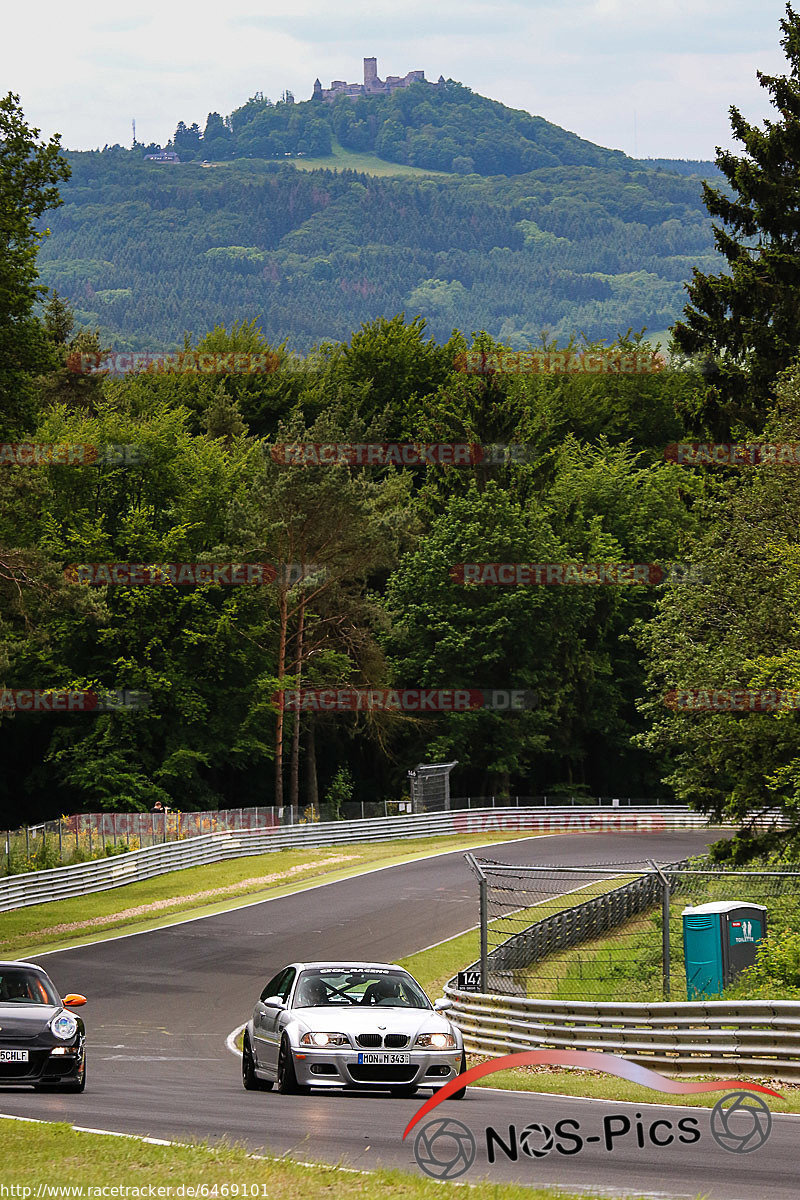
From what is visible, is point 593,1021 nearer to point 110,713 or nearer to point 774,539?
point 774,539

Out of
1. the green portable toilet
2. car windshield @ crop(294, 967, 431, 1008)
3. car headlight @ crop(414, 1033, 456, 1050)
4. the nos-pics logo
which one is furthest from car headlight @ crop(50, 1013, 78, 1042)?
the green portable toilet

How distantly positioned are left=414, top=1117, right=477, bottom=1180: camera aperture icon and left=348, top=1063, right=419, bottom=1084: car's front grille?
4.31 ft

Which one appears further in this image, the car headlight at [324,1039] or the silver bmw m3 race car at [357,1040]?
the car headlight at [324,1039]

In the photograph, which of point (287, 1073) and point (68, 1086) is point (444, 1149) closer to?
point (287, 1073)

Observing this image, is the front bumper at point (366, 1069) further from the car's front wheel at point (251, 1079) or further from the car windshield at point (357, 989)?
the car's front wheel at point (251, 1079)

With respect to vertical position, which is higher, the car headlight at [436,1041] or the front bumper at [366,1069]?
the car headlight at [436,1041]

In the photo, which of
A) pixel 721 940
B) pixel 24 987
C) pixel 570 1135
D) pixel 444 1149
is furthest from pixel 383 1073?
pixel 721 940

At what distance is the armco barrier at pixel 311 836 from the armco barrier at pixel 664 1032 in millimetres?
24934

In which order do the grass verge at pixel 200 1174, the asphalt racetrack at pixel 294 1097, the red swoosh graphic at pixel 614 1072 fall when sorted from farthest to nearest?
the red swoosh graphic at pixel 614 1072, the asphalt racetrack at pixel 294 1097, the grass verge at pixel 200 1174

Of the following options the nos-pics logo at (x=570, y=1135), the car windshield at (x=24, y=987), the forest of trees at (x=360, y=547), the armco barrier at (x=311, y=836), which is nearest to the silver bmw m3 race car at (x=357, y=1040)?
the nos-pics logo at (x=570, y=1135)

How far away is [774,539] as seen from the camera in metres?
29.2

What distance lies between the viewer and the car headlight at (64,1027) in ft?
45.4

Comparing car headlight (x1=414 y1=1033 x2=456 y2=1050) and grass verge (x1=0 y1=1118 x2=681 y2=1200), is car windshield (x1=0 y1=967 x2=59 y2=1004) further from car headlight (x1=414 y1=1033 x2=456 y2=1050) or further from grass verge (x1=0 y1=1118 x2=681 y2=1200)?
grass verge (x1=0 y1=1118 x2=681 y2=1200)

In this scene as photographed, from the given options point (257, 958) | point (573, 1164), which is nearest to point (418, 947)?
point (257, 958)
